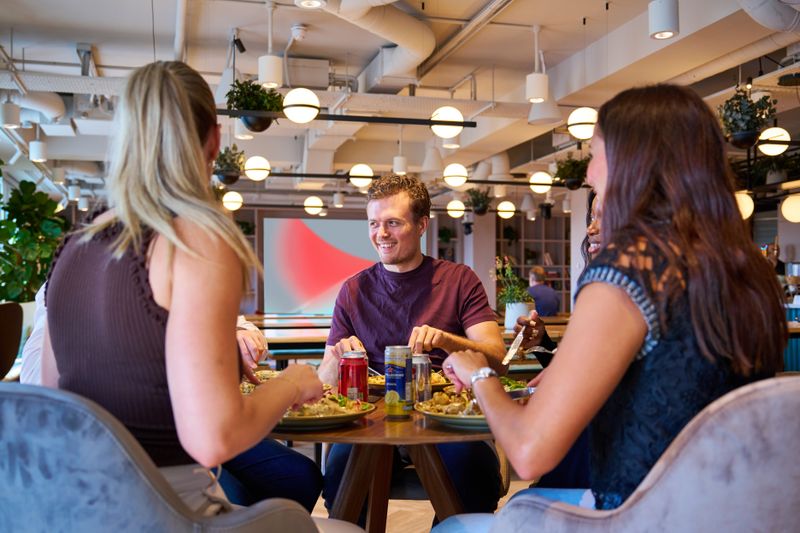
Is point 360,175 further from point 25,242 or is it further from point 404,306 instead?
point 404,306

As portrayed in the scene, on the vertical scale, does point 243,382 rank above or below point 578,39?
below

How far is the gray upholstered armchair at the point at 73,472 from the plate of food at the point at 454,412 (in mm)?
756

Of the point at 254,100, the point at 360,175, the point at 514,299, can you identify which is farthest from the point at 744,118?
the point at 360,175

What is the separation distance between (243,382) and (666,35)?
4.42m

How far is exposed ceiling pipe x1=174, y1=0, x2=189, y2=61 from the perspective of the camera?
679cm

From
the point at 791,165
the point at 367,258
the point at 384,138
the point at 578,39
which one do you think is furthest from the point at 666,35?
the point at 367,258

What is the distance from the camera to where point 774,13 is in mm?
5273

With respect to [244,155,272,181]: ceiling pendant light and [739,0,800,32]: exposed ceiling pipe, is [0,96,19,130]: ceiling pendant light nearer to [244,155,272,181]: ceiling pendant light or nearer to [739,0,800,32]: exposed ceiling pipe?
[244,155,272,181]: ceiling pendant light

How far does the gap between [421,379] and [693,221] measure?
98 centimetres

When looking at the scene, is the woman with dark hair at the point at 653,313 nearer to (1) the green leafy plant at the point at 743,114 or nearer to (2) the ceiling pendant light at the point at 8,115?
(1) the green leafy plant at the point at 743,114

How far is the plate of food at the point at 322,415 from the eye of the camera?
1854mm

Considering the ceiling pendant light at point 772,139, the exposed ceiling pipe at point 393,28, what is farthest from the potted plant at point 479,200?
the ceiling pendant light at point 772,139

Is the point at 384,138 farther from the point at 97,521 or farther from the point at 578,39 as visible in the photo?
the point at 97,521

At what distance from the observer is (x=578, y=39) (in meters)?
8.09
